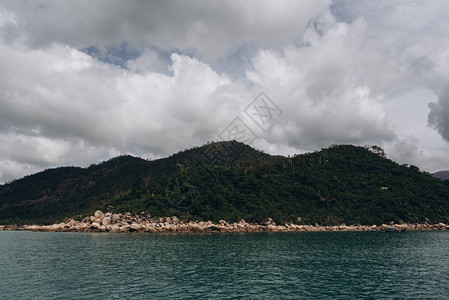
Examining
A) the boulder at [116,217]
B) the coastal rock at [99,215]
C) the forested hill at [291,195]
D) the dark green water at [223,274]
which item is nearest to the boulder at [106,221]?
the boulder at [116,217]

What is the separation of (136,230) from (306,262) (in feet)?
285

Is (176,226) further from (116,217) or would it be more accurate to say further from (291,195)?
(291,195)

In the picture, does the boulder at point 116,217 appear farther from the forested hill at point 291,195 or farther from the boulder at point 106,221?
the forested hill at point 291,195

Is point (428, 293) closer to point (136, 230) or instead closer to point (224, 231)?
point (224, 231)

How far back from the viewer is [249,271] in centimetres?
4212

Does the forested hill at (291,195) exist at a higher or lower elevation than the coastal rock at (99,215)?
higher

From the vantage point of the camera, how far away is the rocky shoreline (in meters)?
118

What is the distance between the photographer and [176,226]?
392 ft

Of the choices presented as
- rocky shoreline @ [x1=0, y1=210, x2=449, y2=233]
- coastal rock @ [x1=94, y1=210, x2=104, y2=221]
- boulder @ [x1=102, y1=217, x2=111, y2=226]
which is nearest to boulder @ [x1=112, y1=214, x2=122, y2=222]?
rocky shoreline @ [x1=0, y1=210, x2=449, y2=233]

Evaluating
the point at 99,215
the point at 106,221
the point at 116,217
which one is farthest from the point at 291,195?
the point at 99,215

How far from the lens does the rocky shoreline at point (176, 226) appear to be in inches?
4663

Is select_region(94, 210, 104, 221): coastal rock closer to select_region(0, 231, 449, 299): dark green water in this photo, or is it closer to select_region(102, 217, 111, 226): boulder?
select_region(102, 217, 111, 226): boulder

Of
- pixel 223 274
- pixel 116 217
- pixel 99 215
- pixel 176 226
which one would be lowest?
pixel 223 274

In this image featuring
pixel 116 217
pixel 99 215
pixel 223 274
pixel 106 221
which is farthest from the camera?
pixel 99 215
